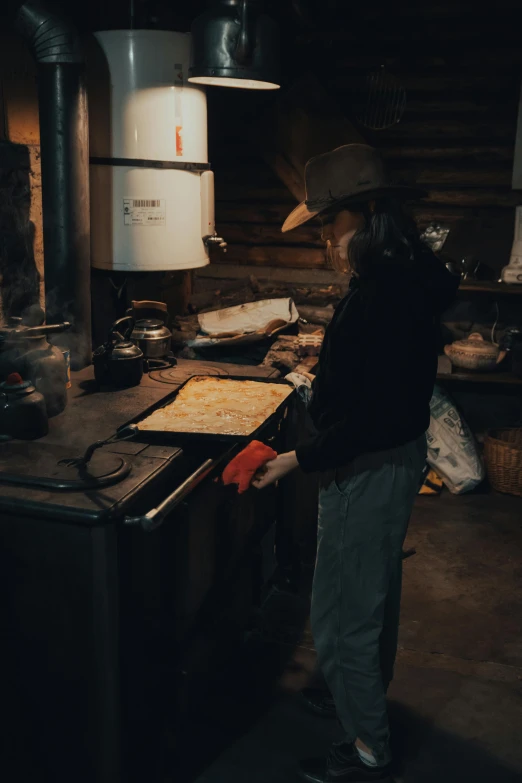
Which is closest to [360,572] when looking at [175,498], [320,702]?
[175,498]

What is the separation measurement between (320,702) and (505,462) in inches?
110

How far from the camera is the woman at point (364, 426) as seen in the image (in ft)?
7.88

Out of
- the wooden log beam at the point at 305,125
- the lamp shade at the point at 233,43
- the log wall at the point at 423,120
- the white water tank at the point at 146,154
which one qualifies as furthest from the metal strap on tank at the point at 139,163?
the log wall at the point at 423,120

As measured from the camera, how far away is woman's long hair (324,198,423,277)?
2.44 metres

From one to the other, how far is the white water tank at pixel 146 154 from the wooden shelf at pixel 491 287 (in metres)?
2.40

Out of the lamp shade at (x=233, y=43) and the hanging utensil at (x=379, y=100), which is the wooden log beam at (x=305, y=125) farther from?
the lamp shade at (x=233, y=43)

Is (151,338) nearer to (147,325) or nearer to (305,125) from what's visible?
(147,325)

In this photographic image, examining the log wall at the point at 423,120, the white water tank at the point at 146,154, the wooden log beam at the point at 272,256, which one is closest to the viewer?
the white water tank at the point at 146,154

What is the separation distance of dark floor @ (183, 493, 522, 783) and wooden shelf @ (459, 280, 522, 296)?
1.77 m

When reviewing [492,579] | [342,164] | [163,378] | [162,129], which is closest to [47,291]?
[163,378]

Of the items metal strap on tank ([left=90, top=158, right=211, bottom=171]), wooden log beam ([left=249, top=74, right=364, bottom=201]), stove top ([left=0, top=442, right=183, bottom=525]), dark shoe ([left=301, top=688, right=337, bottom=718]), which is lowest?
dark shoe ([left=301, top=688, right=337, bottom=718])

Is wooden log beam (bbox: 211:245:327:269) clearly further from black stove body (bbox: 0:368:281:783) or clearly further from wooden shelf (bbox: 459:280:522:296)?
black stove body (bbox: 0:368:281:783)

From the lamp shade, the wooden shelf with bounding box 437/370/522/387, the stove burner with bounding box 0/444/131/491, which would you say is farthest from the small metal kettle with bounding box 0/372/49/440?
the wooden shelf with bounding box 437/370/522/387

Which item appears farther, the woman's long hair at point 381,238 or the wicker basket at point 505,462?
the wicker basket at point 505,462
